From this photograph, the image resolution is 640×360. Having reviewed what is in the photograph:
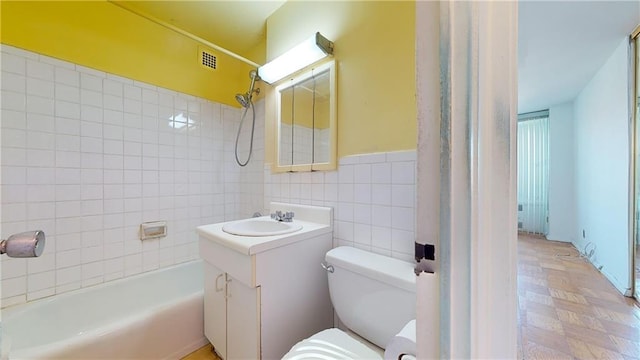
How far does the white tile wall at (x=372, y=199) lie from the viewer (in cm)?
106

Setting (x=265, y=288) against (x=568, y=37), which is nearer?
(x=265, y=288)

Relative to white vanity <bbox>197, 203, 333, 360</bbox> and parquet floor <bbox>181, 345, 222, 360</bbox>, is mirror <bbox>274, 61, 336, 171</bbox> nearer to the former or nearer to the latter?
white vanity <bbox>197, 203, 333, 360</bbox>

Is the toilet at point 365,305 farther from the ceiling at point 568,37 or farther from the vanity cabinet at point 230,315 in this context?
the ceiling at point 568,37

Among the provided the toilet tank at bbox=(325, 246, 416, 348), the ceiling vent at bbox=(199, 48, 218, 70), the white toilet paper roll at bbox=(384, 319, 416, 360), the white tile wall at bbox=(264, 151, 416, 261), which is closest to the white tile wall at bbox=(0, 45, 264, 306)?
the ceiling vent at bbox=(199, 48, 218, 70)

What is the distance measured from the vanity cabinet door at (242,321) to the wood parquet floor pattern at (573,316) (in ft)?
4.76

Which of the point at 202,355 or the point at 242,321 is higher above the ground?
the point at 242,321

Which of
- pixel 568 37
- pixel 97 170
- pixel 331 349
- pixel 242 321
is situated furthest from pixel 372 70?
pixel 568 37

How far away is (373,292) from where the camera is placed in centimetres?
94

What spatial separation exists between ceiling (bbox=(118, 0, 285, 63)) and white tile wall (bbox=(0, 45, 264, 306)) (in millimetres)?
549

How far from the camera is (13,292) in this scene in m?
1.27

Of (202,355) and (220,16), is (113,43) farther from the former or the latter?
(202,355)

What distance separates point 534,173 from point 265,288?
4825 mm

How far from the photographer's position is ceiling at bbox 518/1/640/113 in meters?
1.64

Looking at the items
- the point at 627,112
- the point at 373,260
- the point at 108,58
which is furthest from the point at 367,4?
the point at 627,112
